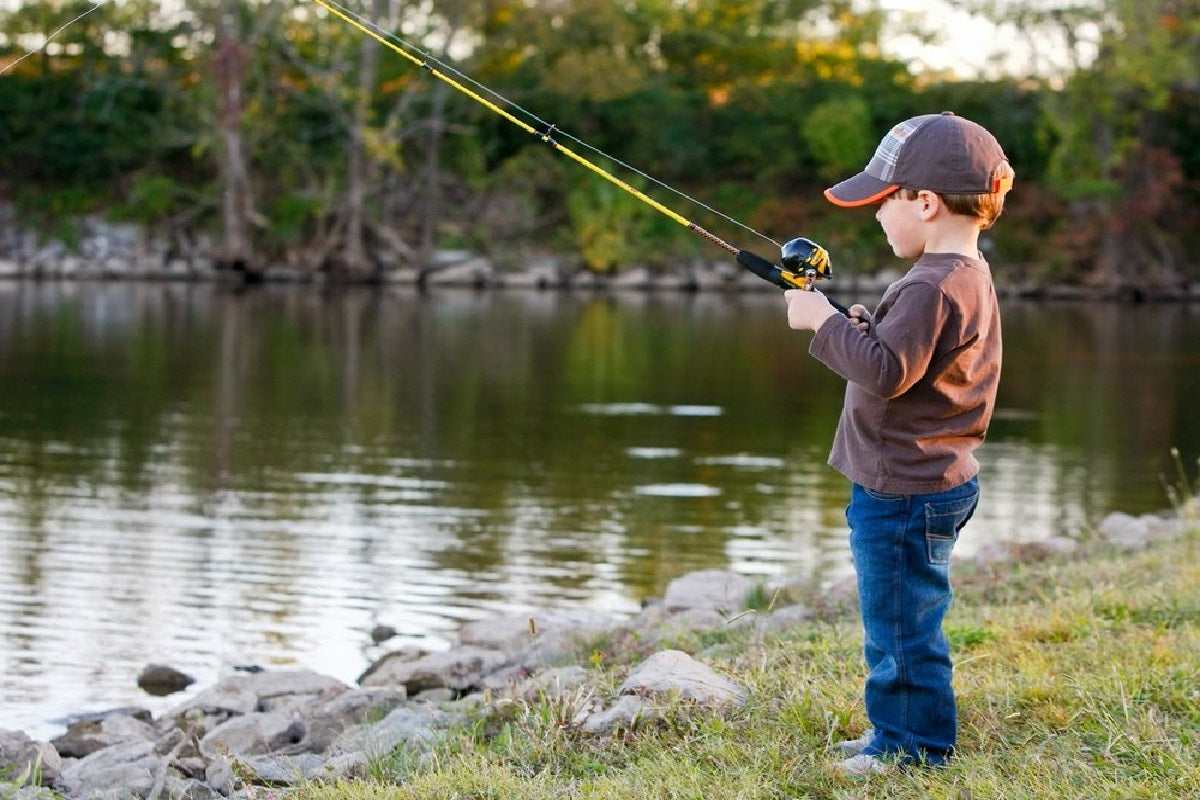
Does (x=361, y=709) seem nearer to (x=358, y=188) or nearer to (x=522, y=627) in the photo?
(x=522, y=627)

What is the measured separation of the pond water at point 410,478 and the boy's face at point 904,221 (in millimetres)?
3582

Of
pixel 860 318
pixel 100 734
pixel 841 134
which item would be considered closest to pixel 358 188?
pixel 841 134

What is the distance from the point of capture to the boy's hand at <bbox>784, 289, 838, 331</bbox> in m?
3.84

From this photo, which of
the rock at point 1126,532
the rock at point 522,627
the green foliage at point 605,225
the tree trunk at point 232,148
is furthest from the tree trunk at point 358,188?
the rock at point 522,627

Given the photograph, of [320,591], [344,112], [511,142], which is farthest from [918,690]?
[511,142]

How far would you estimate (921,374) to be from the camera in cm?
373

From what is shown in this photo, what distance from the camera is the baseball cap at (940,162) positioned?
12.3ft

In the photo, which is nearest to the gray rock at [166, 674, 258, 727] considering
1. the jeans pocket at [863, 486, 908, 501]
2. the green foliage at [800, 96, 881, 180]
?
the jeans pocket at [863, 486, 908, 501]

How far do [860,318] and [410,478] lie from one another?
25.3 ft

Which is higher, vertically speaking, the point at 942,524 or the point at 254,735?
the point at 942,524

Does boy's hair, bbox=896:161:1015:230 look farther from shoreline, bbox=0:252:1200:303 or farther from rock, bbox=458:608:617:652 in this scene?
shoreline, bbox=0:252:1200:303

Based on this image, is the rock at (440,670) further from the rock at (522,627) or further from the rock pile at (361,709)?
the rock at (522,627)

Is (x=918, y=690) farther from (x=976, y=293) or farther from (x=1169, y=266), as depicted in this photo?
(x=1169, y=266)

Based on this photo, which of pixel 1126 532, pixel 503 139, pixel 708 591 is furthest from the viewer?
pixel 503 139
